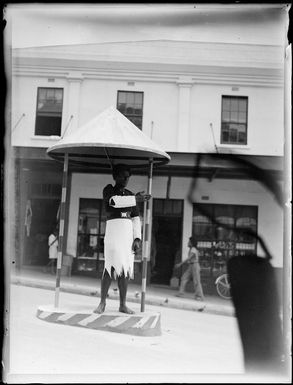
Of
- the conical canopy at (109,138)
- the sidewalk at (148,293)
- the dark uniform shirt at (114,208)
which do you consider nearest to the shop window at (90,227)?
the sidewalk at (148,293)

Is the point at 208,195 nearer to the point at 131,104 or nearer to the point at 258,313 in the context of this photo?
the point at 131,104

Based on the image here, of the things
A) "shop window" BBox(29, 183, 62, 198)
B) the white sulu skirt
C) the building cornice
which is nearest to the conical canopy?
the white sulu skirt

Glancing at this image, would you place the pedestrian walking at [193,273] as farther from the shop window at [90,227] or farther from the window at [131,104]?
the window at [131,104]

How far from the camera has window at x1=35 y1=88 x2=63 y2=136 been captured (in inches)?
294

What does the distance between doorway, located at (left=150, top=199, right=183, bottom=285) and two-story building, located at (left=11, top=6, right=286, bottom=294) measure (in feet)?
0.10

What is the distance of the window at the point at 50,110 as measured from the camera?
294 inches

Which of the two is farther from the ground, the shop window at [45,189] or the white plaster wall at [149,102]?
the white plaster wall at [149,102]

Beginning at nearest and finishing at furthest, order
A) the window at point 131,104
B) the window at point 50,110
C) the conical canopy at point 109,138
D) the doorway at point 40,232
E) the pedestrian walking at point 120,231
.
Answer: the conical canopy at point 109,138 → the pedestrian walking at point 120,231 → the window at point 50,110 → the window at point 131,104 → the doorway at point 40,232

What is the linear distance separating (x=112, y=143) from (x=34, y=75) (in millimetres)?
1790

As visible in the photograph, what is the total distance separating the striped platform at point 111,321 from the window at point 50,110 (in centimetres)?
308

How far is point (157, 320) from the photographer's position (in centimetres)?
507

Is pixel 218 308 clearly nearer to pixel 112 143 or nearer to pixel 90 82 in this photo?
pixel 112 143

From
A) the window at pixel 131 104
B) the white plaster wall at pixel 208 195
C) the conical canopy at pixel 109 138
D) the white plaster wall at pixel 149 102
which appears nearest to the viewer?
the white plaster wall at pixel 208 195

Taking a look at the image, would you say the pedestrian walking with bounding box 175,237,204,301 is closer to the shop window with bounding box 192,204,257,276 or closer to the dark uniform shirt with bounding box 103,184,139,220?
the shop window with bounding box 192,204,257,276
